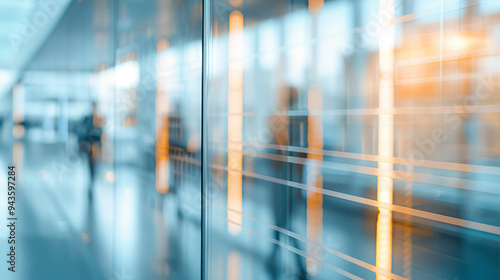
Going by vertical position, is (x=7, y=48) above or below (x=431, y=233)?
above

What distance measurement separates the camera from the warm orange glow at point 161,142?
172cm

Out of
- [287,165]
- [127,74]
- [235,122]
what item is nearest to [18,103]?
[127,74]

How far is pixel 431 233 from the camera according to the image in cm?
127

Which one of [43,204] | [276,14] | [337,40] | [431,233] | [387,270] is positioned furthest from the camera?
[276,14]

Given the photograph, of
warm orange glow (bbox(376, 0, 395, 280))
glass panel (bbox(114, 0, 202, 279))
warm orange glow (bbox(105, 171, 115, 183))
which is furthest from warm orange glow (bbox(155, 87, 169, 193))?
warm orange glow (bbox(376, 0, 395, 280))

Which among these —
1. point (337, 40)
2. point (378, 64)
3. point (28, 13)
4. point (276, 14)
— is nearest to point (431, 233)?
point (378, 64)

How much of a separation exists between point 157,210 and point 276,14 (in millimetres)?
907

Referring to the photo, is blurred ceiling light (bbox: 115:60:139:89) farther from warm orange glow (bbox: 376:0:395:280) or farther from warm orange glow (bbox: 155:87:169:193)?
warm orange glow (bbox: 376:0:395:280)

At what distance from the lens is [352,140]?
1.59m

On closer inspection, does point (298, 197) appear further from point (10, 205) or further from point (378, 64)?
point (10, 205)

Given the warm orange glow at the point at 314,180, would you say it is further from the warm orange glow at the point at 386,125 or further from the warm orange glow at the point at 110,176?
the warm orange glow at the point at 110,176

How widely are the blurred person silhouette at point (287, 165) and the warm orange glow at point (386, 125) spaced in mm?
333

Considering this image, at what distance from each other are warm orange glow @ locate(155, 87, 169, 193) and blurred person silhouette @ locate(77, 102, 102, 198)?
0.71 feet

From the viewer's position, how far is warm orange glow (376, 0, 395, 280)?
4.60ft
